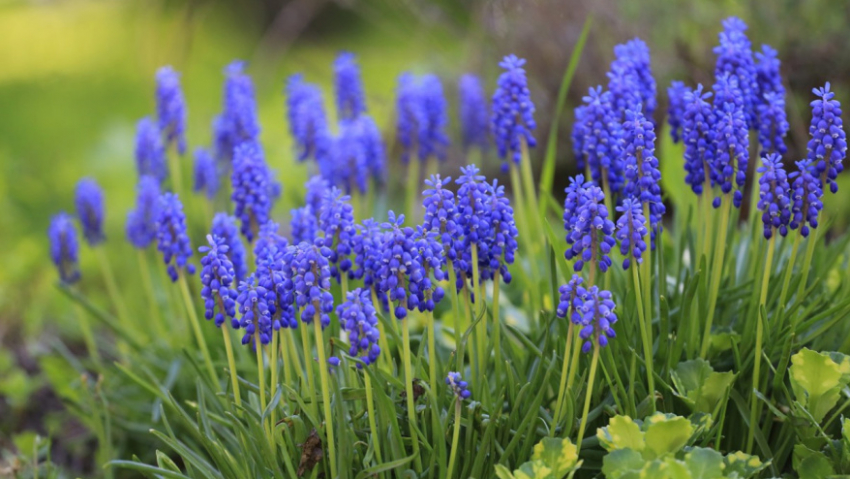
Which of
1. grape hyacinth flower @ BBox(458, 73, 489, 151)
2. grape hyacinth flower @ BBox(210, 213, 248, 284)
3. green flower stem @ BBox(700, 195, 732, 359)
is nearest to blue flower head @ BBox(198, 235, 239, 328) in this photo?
grape hyacinth flower @ BBox(210, 213, 248, 284)

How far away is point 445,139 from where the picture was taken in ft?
13.8

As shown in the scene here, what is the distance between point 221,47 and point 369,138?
8.89m

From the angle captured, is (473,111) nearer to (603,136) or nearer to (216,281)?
(603,136)

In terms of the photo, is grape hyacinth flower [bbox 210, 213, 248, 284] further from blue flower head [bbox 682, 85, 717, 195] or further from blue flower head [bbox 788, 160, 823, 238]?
blue flower head [bbox 788, 160, 823, 238]

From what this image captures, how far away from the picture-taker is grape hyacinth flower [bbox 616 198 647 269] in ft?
7.21

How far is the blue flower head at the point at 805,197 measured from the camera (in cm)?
224

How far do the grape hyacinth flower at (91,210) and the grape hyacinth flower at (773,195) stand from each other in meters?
2.77

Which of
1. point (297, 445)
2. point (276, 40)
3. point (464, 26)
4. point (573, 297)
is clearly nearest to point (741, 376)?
point (573, 297)

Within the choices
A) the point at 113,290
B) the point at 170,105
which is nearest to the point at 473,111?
the point at 170,105

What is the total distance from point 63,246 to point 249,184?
3.96ft

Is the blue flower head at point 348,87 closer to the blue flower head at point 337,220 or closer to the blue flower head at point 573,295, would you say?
the blue flower head at point 337,220

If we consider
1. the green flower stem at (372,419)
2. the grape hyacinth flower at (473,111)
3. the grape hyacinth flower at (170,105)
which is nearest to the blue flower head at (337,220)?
the green flower stem at (372,419)

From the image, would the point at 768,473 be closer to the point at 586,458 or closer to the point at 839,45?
the point at 586,458

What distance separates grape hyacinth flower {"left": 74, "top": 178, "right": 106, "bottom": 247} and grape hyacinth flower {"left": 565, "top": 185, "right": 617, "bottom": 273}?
2359mm
